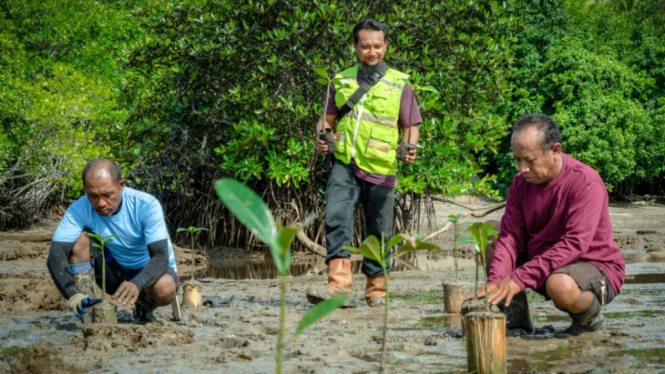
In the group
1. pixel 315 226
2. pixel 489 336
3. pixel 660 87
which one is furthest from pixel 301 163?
pixel 660 87

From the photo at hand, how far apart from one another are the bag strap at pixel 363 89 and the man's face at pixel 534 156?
78.2 inches

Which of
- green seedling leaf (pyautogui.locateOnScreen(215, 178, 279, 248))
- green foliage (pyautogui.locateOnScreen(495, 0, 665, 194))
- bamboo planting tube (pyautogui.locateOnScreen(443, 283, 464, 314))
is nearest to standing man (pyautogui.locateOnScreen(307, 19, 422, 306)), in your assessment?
bamboo planting tube (pyautogui.locateOnScreen(443, 283, 464, 314))

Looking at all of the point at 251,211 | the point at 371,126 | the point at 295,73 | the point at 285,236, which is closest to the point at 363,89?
the point at 371,126

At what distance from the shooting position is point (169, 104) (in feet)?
38.0

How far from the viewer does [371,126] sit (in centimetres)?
629

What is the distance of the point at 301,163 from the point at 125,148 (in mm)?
2749

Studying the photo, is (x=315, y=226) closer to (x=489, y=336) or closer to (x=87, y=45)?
(x=489, y=336)

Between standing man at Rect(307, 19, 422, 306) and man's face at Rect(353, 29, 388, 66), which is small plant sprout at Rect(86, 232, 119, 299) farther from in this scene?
man's face at Rect(353, 29, 388, 66)

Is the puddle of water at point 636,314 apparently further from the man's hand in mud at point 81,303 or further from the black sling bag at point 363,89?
the man's hand in mud at point 81,303

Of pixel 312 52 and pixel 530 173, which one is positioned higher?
pixel 312 52

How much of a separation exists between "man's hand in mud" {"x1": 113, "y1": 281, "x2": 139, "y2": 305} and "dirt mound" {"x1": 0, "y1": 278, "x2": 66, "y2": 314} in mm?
1746

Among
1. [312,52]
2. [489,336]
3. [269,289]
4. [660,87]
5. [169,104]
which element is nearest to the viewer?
[489,336]

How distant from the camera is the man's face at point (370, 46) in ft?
20.8

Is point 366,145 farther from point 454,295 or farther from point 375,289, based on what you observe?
point 454,295
